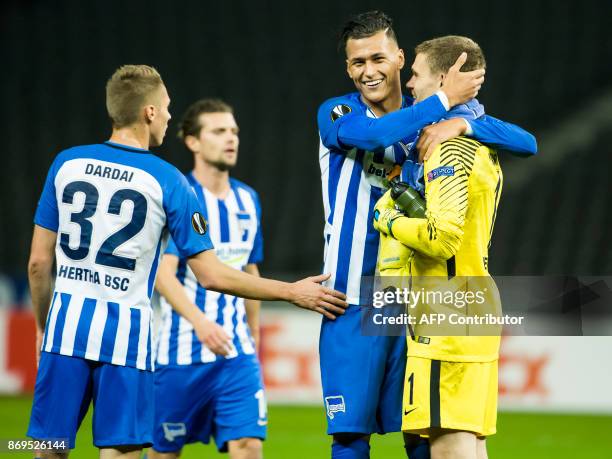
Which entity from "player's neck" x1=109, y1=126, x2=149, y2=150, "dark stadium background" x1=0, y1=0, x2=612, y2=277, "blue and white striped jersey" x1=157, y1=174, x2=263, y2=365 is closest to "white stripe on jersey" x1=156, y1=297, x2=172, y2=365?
"blue and white striped jersey" x1=157, y1=174, x2=263, y2=365

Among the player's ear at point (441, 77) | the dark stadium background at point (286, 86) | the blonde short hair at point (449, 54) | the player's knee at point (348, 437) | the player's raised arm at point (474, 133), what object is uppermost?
the dark stadium background at point (286, 86)

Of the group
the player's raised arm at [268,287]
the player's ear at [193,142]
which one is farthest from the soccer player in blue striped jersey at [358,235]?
the player's ear at [193,142]

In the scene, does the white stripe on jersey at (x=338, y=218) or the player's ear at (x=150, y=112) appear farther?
the white stripe on jersey at (x=338, y=218)

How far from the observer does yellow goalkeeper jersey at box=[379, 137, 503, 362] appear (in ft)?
11.3

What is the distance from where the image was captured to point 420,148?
3.74m

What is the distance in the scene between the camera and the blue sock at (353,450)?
3.97 metres

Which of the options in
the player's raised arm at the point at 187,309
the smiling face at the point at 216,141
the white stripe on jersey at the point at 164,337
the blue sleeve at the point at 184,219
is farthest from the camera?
the smiling face at the point at 216,141

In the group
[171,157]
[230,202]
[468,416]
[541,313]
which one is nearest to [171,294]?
[230,202]

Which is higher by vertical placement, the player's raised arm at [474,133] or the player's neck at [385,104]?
the player's neck at [385,104]

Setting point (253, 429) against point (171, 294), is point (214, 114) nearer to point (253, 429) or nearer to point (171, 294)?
point (171, 294)

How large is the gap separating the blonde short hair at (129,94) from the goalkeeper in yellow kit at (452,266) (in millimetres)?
1103

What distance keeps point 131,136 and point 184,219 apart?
0.42m

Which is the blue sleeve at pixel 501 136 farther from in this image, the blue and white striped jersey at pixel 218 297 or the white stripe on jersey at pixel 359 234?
the blue and white striped jersey at pixel 218 297

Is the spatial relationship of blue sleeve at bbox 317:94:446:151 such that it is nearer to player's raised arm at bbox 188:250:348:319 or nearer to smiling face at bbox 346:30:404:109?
smiling face at bbox 346:30:404:109
